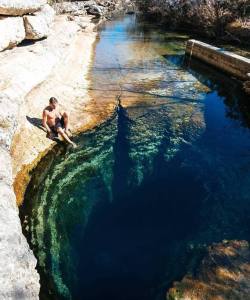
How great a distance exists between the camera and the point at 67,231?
7.92m

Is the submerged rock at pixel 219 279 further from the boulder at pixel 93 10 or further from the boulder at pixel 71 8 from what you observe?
the boulder at pixel 93 10

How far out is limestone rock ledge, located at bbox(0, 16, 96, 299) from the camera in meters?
5.63

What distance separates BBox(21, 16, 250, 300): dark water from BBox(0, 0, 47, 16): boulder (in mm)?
4893

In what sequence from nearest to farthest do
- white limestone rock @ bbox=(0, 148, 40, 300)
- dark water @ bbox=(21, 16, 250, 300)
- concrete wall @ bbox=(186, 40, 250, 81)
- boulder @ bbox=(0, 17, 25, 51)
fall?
1. white limestone rock @ bbox=(0, 148, 40, 300)
2. dark water @ bbox=(21, 16, 250, 300)
3. boulder @ bbox=(0, 17, 25, 51)
4. concrete wall @ bbox=(186, 40, 250, 81)

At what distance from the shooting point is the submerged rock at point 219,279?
20.5 ft

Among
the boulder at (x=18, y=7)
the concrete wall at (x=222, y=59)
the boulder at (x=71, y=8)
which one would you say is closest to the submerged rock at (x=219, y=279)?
the concrete wall at (x=222, y=59)

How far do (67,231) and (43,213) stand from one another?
881 mm

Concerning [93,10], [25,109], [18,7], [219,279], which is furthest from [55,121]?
[93,10]

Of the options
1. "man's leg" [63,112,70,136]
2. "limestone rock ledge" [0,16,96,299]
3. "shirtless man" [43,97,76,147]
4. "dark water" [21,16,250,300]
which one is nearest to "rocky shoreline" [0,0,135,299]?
"limestone rock ledge" [0,16,96,299]

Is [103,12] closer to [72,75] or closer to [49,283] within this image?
[72,75]

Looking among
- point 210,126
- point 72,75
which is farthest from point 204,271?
point 72,75

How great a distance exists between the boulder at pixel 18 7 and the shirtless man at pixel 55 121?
560cm

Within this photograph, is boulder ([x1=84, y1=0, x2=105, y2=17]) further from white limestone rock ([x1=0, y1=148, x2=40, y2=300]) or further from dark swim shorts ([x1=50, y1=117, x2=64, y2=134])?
white limestone rock ([x1=0, y1=148, x2=40, y2=300])

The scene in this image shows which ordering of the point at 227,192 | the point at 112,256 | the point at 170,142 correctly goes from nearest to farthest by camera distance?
the point at 112,256
the point at 227,192
the point at 170,142
